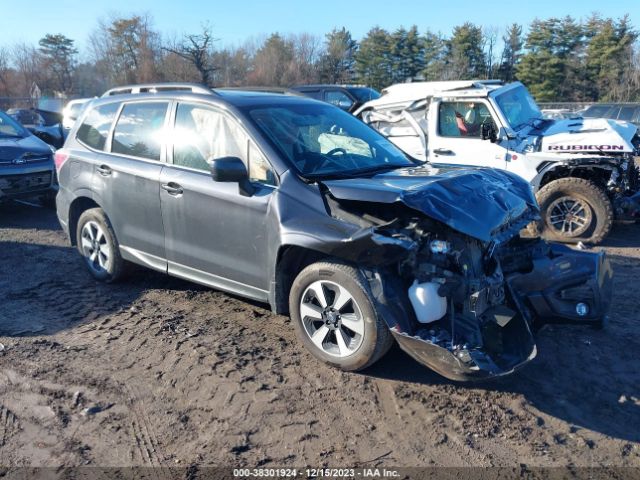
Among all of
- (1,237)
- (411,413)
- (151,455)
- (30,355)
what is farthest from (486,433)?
(1,237)

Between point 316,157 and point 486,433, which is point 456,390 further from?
point 316,157

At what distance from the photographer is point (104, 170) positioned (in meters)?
5.30

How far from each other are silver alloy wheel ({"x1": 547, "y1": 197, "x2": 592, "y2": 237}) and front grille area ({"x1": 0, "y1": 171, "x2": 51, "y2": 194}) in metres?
7.81

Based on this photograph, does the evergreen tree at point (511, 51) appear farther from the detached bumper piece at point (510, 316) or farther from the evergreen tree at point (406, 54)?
the detached bumper piece at point (510, 316)

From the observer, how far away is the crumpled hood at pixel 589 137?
691 cm

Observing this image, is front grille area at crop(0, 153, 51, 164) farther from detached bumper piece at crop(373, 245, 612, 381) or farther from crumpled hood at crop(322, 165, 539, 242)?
detached bumper piece at crop(373, 245, 612, 381)

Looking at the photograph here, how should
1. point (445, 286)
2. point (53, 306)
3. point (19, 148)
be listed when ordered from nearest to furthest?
point (445, 286) → point (53, 306) → point (19, 148)

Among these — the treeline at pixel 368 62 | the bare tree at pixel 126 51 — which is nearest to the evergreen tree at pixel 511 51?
the treeline at pixel 368 62

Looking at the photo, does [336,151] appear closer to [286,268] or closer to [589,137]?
[286,268]

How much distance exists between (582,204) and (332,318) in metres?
4.72

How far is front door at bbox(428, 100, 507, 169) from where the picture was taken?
7535mm

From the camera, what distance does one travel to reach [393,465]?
2924 mm

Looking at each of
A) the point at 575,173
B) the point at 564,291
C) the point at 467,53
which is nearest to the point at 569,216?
the point at 575,173

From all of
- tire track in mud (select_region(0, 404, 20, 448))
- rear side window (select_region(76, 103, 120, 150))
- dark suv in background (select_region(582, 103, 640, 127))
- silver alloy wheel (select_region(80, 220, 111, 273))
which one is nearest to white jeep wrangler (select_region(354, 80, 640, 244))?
rear side window (select_region(76, 103, 120, 150))
